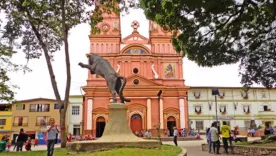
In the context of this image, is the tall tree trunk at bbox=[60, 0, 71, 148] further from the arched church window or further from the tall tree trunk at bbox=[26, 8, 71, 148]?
the arched church window

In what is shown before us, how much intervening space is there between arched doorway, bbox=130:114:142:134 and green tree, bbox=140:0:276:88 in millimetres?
22330

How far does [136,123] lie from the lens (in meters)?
35.3

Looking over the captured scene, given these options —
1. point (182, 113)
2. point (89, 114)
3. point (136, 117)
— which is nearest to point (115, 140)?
point (89, 114)

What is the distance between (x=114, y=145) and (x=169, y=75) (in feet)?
97.8

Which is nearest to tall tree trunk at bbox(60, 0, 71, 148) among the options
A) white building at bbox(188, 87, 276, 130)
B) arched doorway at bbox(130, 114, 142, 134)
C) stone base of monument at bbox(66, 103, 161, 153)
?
stone base of monument at bbox(66, 103, 161, 153)

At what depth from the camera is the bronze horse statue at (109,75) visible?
10586 millimetres

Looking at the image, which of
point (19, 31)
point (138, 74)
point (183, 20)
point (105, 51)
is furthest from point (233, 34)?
point (105, 51)

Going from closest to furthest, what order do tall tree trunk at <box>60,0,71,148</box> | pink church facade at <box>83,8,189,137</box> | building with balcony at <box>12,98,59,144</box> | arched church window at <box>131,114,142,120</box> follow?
tall tree trunk at <box>60,0,71,148</box>
pink church facade at <box>83,8,189,137</box>
arched church window at <box>131,114,142,120</box>
building with balcony at <box>12,98,59,144</box>

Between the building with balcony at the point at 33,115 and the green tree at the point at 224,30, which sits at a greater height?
the green tree at the point at 224,30

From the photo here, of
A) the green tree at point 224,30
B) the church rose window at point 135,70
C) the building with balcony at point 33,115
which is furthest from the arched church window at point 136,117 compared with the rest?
the green tree at point 224,30

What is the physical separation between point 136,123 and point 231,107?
63.7 feet

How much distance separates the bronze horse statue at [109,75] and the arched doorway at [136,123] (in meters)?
24.9

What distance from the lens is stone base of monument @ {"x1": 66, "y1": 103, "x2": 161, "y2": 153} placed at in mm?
8731

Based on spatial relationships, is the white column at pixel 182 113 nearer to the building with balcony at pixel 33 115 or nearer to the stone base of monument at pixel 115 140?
the building with balcony at pixel 33 115
